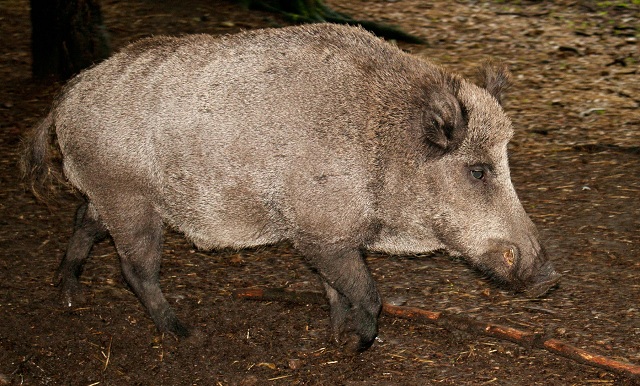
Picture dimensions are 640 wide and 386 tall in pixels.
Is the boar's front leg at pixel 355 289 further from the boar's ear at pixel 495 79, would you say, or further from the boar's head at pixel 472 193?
the boar's ear at pixel 495 79

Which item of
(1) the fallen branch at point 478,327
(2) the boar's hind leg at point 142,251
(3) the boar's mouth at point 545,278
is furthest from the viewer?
(2) the boar's hind leg at point 142,251

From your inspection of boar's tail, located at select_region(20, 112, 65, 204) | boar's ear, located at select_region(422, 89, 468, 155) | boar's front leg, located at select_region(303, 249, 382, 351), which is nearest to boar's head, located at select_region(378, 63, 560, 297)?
boar's ear, located at select_region(422, 89, 468, 155)

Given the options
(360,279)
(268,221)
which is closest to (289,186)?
(268,221)

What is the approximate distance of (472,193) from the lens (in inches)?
197

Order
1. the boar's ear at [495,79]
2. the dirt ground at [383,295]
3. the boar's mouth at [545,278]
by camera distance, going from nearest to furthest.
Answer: the boar's mouth at [545,278]
the dirt ground at [383,295]
the boar's ear at [495,79]

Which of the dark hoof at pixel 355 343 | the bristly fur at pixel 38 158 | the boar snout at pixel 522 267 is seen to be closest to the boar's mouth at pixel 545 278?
the boar snout at pixel 522 267

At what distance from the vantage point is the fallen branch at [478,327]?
16.2ft

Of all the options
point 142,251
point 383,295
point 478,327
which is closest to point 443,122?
point 478,327

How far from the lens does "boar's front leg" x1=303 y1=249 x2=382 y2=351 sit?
5062 mm

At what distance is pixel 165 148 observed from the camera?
5211mm

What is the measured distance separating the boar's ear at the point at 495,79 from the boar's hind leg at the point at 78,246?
265 cm

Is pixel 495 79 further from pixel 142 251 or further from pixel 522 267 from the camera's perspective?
pixel 142 251

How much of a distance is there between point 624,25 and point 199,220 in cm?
827

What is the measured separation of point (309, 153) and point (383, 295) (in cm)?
147
